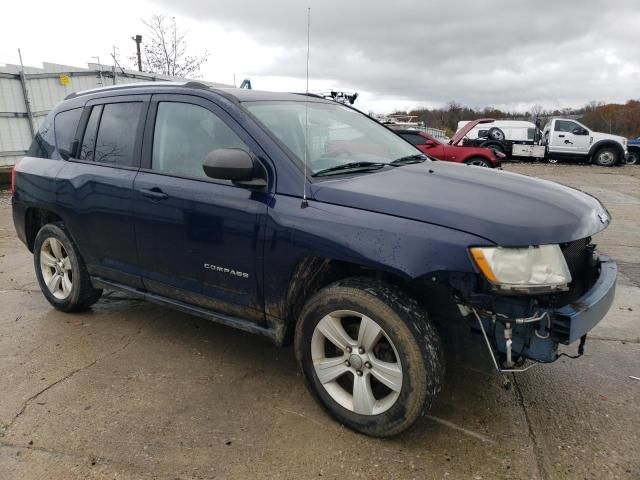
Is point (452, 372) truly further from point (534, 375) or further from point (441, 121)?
point (441, 121)

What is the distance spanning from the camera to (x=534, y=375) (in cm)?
316

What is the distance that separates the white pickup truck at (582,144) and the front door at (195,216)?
21.2m

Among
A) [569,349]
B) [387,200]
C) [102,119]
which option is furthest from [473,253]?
[102,119]

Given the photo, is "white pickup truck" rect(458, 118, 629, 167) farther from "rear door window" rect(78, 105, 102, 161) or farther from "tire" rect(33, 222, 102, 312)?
"tire" rect(33, 222, 102, 312)

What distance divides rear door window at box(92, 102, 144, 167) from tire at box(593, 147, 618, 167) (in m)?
21.7

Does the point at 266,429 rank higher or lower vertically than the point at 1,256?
higher

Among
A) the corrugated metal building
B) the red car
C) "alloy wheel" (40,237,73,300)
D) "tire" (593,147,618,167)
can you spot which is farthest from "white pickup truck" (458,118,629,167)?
"alloy wheel" (40,237,73,300)

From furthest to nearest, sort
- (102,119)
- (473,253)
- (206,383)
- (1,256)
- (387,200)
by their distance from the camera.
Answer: (1,256), (102,119), (206,383), (387,200), (473,253)

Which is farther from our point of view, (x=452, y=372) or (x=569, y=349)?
(x=569, y=349)

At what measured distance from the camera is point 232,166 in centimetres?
263

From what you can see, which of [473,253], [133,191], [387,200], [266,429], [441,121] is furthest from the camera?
[441,121]

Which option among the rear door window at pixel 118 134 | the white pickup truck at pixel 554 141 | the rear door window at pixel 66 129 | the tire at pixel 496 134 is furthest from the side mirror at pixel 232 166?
the tire at pixel 496 134

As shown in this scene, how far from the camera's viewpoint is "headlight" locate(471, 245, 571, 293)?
2.13 m

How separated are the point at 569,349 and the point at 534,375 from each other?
1.70ft
